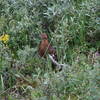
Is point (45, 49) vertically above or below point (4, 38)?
below

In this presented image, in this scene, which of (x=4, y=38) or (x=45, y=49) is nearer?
(x=45, y=49)

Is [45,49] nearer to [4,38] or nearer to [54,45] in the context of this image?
[54,45]

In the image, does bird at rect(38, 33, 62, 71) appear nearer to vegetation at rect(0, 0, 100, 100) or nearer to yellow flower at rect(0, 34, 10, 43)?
vegetation at rect(0, 0, 100, 100)

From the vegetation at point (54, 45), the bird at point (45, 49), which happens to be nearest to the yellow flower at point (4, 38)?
the vegetation at point (54, 45)

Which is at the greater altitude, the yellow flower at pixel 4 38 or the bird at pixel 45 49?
the yellow flower at pixel 4 38

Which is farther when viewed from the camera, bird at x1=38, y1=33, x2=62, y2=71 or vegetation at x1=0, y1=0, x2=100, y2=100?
bird at x1=38, y1=33, x2=62, y2=71

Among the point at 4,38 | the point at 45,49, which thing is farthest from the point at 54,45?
the point at 4,38

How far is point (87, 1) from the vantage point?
195 inches

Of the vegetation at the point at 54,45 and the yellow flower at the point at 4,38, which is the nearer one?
the vegetation at the point at 54,45

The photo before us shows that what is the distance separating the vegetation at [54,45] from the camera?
10.9 feet

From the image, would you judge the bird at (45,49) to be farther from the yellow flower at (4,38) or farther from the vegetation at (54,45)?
the yellow flower at (4,38)

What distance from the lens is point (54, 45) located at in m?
4.25

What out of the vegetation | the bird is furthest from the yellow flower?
the bird

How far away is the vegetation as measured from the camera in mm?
3330
